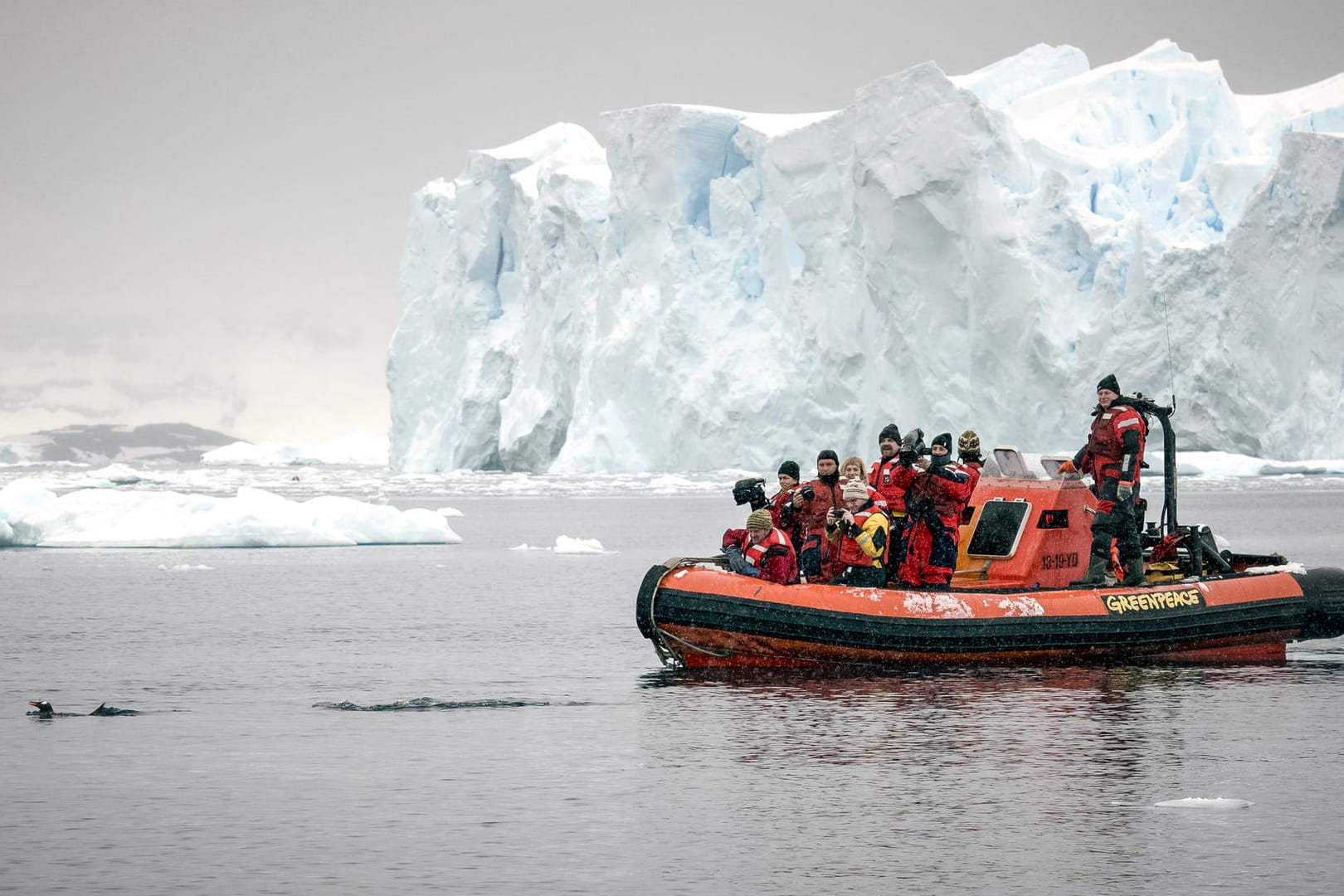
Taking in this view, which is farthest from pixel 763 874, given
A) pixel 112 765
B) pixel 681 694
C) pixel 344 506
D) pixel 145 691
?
pixel 344 506

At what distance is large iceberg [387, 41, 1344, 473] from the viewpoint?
40.2 m

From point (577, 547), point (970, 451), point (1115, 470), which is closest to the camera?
point (1115, 470)

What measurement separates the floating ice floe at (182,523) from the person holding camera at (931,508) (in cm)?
1603

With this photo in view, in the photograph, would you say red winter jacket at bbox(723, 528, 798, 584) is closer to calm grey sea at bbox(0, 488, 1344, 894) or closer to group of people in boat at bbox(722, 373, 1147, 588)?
group of people in boat at bbox(722, 373, 1147, 588)

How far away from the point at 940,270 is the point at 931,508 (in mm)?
31671

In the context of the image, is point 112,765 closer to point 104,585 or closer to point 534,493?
point 104,585

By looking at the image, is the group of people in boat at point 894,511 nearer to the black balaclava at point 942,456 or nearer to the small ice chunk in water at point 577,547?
the black balaclava at point 942,456

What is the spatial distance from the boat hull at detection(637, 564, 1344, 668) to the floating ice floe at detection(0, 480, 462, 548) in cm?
1544

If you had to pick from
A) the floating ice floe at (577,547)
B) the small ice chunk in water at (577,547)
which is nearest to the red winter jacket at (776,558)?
the floating ice floe at (577,547)

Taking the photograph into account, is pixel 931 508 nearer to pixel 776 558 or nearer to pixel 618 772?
pixel 776 558

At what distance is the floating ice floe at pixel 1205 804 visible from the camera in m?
6.90

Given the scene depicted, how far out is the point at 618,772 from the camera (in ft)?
25.9

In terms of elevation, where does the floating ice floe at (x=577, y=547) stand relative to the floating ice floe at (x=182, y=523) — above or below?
below

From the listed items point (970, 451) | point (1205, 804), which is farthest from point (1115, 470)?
point (1205, 804)
